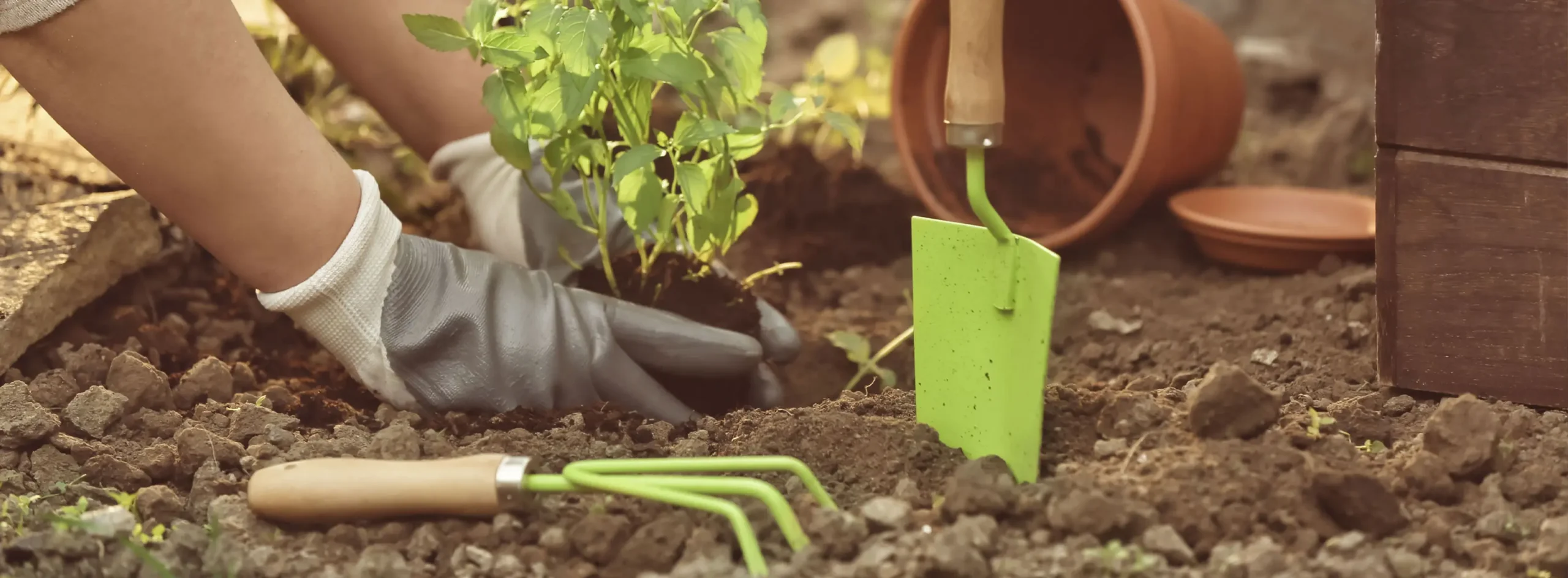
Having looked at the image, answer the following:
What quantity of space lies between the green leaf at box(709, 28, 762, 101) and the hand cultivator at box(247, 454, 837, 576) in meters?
0.47

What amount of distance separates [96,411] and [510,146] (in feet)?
1.66

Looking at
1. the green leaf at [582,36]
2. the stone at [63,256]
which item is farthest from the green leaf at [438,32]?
the stone at [63,256]

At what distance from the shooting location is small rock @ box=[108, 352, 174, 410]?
137 centimetres

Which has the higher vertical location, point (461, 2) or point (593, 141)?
point (461, 2)

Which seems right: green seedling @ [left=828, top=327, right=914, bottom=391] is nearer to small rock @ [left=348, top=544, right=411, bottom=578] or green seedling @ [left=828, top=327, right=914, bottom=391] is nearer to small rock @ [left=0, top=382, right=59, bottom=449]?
small rock @ [left=348, top=544, right=411, bottom=578]

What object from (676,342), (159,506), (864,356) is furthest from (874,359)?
(159,506)

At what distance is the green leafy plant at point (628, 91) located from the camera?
4.25 ft

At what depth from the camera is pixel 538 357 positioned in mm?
1368

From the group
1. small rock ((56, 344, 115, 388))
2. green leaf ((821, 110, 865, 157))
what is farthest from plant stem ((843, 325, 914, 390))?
small rock ((56, 344, 115, 388))

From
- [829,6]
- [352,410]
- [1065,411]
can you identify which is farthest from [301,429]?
[829,6]

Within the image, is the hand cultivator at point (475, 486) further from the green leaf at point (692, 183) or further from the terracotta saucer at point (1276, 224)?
the terracotta saucer at point (1276, 224)

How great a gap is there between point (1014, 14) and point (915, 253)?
38.1 inches

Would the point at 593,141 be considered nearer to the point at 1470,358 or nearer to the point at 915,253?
the point at 915,253

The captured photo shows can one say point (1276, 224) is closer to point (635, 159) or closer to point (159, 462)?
point (635, 159)
